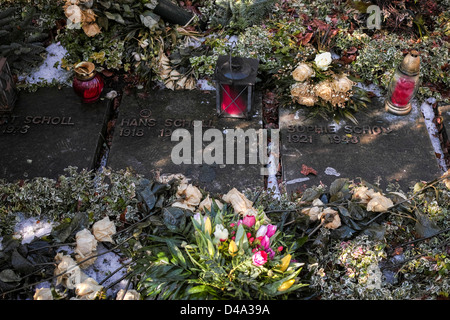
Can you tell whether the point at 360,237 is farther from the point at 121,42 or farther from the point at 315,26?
the point at 121,42

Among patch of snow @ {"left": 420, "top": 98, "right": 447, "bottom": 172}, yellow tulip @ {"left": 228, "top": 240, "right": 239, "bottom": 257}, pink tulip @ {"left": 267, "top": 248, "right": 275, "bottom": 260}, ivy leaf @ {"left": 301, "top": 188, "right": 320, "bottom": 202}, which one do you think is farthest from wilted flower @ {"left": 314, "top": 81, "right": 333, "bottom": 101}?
yellow tulip @ {"left": 228, "top": 240, "right": 239, "bottom": 257}

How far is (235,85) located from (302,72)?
2.32ft

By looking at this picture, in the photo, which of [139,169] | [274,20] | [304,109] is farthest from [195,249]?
[274,20]

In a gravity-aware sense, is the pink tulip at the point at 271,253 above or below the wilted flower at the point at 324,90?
above

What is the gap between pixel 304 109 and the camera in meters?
4.41

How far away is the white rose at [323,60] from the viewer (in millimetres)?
4215

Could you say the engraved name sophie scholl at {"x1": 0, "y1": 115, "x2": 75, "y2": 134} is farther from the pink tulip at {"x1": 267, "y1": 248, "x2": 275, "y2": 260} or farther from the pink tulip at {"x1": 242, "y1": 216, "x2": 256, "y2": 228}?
the pink tulip at {"x1": 267, "y1": 248, "x2": 275, "y2": 260}

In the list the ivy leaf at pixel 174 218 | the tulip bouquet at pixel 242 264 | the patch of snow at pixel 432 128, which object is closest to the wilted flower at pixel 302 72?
the patch of snow at pixel 432 128

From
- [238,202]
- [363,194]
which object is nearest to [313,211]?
[363,194]

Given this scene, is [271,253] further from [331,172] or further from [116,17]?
[116,17]

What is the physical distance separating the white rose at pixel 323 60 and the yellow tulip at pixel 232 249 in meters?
2.60

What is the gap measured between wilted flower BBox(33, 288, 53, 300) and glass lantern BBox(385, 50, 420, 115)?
3353mm

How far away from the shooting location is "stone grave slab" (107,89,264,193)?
3930 mm

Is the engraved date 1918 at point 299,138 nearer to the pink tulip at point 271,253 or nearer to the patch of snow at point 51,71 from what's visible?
the pink tulip at point 271,253
